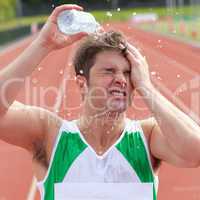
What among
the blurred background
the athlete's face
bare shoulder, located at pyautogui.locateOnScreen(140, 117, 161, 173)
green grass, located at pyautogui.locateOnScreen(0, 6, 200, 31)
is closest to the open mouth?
the athlete's face

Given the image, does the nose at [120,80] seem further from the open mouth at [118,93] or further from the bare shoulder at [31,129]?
the bare shoulder at [31,129]

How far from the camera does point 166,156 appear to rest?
211 cm

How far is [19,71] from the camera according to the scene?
2053 millimetres

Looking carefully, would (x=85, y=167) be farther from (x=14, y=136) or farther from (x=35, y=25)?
(x=35, y=25)

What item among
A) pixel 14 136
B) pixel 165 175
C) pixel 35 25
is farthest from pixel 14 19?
pixel 14 136

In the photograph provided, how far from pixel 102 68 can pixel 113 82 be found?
8 cm

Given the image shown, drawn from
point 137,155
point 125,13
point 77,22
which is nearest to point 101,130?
point 137,155

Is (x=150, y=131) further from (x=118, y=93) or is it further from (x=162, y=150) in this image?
(x=118, y=93)

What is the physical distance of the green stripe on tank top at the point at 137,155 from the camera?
204cm

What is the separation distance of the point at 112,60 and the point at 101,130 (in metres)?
0.21

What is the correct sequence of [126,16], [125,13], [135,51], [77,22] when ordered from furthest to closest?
1. [125,13]
2. [126,16]
3. [135,51]
4. [77,22]

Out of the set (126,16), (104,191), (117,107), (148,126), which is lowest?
(126,16)

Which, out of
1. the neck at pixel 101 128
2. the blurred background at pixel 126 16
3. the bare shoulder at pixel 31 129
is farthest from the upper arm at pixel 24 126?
the blurred background at pixel 126 16

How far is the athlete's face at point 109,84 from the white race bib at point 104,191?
0.70 feet
